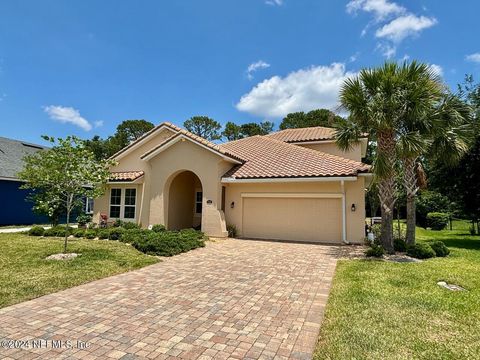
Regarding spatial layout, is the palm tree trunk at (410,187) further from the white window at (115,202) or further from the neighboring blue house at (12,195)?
the neighboring blue house at (12,195)

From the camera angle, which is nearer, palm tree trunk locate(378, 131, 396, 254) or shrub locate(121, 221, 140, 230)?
palm tree trunk locate(378, 131, 396, 254)

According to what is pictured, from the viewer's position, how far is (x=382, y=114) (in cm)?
1221

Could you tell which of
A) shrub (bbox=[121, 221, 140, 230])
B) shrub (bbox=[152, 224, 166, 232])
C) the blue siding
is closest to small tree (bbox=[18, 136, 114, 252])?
shrub (bbox=[152, 224, 166, 232])

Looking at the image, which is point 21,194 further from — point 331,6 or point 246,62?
point 331,6

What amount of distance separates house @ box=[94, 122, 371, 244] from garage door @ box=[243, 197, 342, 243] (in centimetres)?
5

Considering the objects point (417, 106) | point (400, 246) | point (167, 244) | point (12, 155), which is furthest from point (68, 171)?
point (12, 155)

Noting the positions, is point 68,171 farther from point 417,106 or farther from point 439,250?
point 439,250

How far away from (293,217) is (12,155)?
80.7ft

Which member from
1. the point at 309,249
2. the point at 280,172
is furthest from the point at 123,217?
the point at 309,249

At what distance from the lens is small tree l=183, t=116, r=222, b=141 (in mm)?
54062

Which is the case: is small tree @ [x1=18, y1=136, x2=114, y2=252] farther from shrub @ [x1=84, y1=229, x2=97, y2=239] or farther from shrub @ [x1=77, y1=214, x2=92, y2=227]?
shrub @ [x1=77, y1=214, x2=92, y2=227]

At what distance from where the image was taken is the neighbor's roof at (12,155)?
23197 mm

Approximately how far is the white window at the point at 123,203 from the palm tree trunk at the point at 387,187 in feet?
49.3

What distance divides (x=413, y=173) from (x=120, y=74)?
61.1 feet
